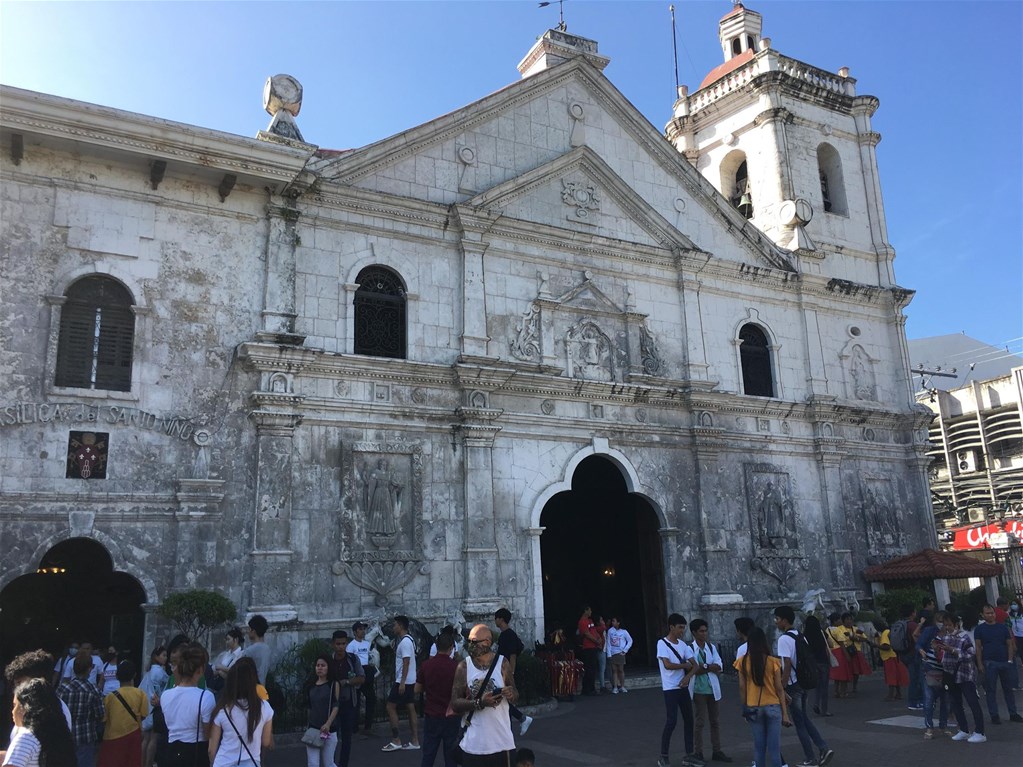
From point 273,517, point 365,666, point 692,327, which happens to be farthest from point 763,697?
point 692,327

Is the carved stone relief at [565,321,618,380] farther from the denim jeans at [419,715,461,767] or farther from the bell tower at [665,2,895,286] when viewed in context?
the denim jeans at [419,715,461,767]

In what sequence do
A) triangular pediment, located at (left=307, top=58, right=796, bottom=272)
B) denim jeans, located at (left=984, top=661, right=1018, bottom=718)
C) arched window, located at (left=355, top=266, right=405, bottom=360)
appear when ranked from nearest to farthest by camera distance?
denim jeans, located at (left=984, top=661, right=1018, bottom=718), arched window, located at (left=355, top=266, right=405, bottom=360), triangular pediment, located at (left=307, top=58, right=796, bottom=272)

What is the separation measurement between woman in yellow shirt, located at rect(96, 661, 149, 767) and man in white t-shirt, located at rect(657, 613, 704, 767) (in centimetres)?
572

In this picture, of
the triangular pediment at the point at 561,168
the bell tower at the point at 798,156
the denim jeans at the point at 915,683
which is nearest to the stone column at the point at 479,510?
the triangular pediment at the point at 561,168

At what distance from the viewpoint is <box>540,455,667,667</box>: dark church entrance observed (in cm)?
2020

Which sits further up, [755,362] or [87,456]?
[755,362]

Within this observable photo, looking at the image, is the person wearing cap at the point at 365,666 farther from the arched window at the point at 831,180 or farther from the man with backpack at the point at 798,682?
the arched window at the point at 831,180

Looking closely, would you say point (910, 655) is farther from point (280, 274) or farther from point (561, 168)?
point (280, 274)

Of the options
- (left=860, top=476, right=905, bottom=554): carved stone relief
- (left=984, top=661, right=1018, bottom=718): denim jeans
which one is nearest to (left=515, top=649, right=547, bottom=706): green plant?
(left=984, top=661, right=1018, bottom=718): denim jeans

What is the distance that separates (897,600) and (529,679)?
34.1ft

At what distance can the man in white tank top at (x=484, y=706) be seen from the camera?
6.96 m

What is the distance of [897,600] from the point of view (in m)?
20.4

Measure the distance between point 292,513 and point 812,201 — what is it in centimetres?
1775

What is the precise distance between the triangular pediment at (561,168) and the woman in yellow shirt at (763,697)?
12093mm
